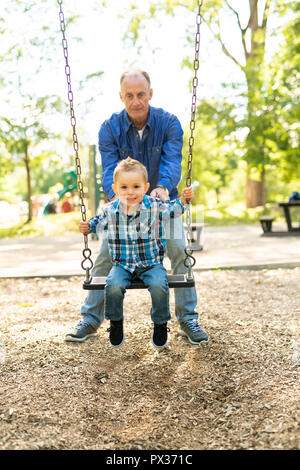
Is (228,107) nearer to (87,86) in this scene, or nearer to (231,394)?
(87,86)

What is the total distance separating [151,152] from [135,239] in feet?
2.14

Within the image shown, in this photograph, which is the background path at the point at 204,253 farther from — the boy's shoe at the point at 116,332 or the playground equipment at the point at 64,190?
the playground equipment at the point at 64,190

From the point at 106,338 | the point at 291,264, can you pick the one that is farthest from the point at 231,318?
the point at 291,264

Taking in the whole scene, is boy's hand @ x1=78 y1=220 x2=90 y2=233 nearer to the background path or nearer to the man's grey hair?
the man's grey hair

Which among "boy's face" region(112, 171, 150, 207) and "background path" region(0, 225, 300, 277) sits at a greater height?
"boy's face" region(112, 171, 150, 207)

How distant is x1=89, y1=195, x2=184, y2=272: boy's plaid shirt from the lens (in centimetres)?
267

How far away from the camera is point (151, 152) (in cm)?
303

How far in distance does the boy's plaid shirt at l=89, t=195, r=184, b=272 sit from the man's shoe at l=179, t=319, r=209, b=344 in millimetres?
602

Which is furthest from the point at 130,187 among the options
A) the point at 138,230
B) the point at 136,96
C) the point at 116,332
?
the point at 116,332

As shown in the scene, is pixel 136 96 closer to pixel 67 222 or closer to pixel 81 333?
pixel 81 333

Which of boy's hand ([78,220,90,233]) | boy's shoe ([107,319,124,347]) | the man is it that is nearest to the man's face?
the man

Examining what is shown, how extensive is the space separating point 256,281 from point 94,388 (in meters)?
2.88

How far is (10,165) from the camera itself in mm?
13039

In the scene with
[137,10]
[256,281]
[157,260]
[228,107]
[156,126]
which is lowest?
[256,281]
